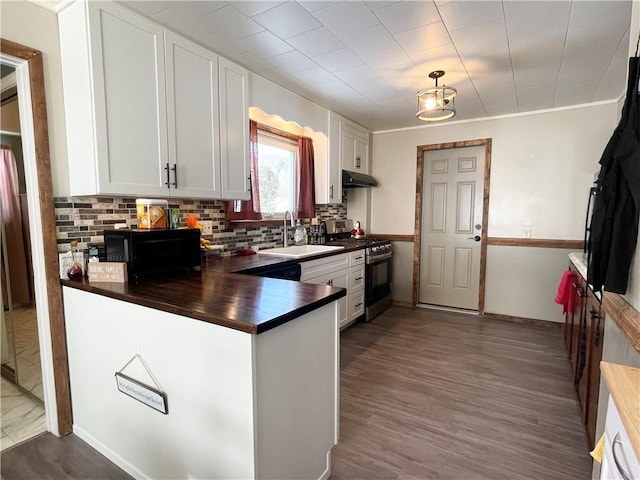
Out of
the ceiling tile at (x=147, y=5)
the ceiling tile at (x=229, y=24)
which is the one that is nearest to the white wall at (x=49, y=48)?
the ceiling tile at (x=147, y=5)

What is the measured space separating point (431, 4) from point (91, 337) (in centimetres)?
252

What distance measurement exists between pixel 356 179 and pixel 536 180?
2.03 meters

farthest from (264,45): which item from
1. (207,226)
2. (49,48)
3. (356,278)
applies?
(356,278)

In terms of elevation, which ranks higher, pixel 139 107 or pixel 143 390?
pixel 139 107

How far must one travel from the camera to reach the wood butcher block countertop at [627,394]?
24.5 inches

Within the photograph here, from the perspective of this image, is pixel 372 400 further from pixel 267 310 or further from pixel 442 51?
pixel 442 51

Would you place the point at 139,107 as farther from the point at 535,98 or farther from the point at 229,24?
the point at 535,98

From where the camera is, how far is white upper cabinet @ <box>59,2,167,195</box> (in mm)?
1690

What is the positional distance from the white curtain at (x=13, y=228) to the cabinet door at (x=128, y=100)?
4.79 feet

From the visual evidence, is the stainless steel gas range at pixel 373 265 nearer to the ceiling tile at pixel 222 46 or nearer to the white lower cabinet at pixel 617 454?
the ceiling tile at pixel 222 46

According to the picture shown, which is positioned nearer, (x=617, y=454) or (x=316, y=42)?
(x=617, y=454)

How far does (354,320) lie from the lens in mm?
3721

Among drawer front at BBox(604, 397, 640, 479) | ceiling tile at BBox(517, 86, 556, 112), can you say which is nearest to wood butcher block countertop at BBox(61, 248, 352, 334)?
drawer front at BBox(604, 397, 640, 479)

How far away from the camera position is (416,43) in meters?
2.18
